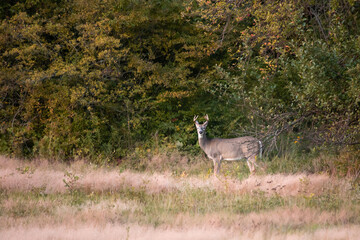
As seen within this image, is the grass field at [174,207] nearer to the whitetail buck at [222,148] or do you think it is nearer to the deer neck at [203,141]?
the whitetail buck at [222,148]

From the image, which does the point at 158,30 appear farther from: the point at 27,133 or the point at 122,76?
the point at 27,133

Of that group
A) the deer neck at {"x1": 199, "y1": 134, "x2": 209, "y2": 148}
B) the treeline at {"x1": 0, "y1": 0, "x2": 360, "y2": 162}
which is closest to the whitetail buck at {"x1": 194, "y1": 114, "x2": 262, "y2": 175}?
the deer neck at {"x1": 199, "y1": 134, "x2": 209, "y2": 148}

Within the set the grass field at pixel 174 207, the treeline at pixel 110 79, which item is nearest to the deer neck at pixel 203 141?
the treeline at pixel 110 79

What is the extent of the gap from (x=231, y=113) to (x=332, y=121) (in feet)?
23.2

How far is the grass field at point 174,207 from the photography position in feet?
19.3

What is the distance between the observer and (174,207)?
761 cm

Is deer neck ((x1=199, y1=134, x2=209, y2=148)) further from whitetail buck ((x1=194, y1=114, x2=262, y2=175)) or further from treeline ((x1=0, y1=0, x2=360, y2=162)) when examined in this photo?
treeline ((x1=0, y1=0, x2=360, y2=162))

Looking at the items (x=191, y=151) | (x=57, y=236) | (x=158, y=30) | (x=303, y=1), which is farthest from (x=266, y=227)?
(x=158, y=30)

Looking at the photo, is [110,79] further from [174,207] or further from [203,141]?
[174,207]

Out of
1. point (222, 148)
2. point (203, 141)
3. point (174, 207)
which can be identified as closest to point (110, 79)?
point (203, 141)

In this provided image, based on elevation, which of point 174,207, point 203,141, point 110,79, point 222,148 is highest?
point 110,79

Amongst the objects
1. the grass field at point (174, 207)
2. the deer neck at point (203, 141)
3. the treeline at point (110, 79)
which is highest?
the treeline at point (110, 79)

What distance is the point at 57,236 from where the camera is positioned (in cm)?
555

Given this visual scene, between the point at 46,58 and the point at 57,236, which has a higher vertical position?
the point at 46,58
